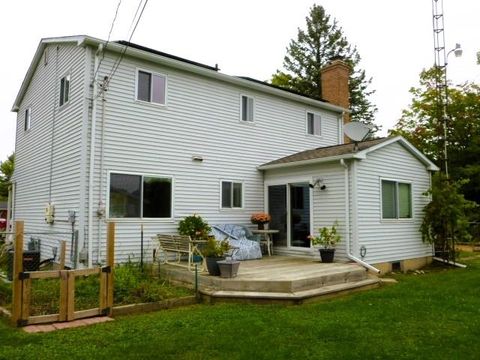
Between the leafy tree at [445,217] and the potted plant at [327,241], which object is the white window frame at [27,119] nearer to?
the potted plant at [327,241]

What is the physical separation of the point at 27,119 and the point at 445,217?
46.6 ft

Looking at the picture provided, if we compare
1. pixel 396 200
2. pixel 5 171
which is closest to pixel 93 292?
pixel 396 200

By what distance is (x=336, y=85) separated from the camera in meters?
16.9

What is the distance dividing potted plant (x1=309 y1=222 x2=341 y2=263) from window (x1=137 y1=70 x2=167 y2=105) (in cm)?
546

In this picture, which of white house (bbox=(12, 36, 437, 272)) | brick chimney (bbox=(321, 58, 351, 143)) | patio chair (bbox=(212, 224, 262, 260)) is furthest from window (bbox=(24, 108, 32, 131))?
brick chimney (bbox=(321, 58, 351, 143))

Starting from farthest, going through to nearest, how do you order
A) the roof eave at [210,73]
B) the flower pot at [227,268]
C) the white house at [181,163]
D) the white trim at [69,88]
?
the white trim at [69,88] → the roof eave at [210,73] → the white house at [181,163] → the flower pot at [227,268]

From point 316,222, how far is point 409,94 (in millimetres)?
18843

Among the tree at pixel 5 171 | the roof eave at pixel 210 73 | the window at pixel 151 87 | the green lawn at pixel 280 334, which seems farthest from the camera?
the tree at pixel 5 171

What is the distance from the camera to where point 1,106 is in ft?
90.7

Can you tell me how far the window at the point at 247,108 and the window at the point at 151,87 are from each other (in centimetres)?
287

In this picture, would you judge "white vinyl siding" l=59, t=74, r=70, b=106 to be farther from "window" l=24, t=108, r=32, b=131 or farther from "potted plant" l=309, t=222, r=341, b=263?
"potted plant" l=309, t=222, r=341, b=263

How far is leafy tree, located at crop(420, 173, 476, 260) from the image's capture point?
38.1ft

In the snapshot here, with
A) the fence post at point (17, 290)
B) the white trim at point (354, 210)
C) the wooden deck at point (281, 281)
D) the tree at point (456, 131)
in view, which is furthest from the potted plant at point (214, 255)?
the tree at point (456, 131)

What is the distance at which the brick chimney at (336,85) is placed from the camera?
1689 cm
